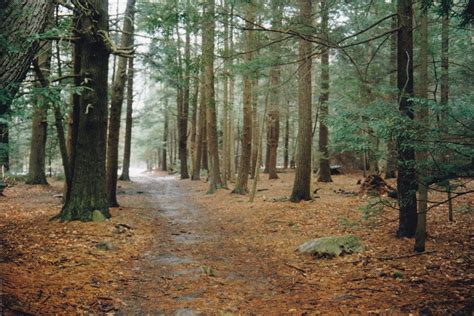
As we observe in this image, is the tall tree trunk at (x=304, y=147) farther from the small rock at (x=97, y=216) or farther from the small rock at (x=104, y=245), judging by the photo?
the small rock at (x=104, y=245)

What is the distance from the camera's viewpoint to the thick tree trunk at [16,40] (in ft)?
10.7

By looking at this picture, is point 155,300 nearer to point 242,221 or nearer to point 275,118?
point 242,221

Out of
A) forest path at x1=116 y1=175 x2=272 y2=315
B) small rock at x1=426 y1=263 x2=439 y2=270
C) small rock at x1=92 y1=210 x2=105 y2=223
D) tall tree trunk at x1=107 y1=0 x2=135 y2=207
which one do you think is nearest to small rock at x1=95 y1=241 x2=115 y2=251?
forest path at x1=116 y1=175 x2=272 y2=315

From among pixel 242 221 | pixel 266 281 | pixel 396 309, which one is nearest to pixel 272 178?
pixel 242 221

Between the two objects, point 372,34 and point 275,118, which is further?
point 275,118

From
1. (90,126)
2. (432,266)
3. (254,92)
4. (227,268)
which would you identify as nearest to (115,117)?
(90,126)

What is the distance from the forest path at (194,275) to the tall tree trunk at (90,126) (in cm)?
191

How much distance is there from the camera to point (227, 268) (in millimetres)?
6230

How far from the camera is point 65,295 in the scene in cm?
435

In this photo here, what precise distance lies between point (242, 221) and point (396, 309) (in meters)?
6.65

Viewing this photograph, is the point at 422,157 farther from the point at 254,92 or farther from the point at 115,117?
the point at 254,92

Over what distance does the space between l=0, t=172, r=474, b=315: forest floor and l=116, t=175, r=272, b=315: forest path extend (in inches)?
0.7

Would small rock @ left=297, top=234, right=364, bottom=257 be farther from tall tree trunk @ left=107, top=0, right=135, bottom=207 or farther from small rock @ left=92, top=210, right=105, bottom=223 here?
tall tree trunk @ left=107, top=0, right=135, bottom=207

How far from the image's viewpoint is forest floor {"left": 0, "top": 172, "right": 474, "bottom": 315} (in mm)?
4285
